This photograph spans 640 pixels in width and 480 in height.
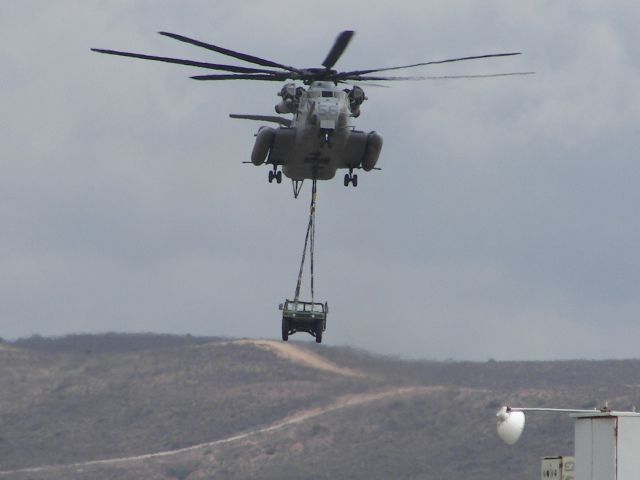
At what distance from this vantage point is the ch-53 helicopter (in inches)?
2133

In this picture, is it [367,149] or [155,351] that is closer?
[367,149]

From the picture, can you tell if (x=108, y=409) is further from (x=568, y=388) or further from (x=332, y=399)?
(x=568, y=388)

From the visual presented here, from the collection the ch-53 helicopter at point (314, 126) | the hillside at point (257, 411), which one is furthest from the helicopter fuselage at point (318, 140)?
the hillside at point (257, 411)

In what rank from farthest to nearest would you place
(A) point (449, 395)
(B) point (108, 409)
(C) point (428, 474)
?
(B) point (108, 409), (A) point (449, 395), (C) point (428, 474)

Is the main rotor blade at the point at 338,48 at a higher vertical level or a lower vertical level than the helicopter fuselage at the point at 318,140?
higher

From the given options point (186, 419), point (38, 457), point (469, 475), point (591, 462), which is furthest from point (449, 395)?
point (591, 462)

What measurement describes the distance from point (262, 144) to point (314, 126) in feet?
Result: 8.73

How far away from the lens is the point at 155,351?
14425 centimetres

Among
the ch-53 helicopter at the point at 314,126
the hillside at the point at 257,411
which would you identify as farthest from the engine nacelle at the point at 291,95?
the hillside at the point at 257,411

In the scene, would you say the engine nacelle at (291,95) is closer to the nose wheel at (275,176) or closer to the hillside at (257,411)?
the nose wheel at (275,176)

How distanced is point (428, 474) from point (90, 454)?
2764 centimetres

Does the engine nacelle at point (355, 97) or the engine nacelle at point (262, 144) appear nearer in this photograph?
the engine nacelle at point (355, 97)

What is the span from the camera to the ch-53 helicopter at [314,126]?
54.2 m

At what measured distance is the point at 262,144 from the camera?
5675 centimetres
